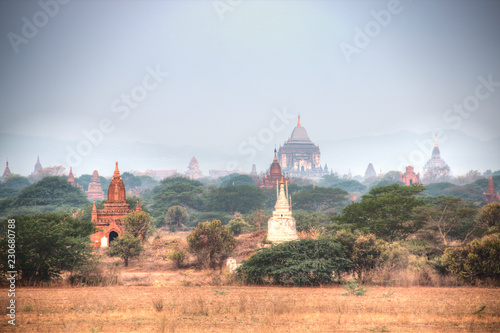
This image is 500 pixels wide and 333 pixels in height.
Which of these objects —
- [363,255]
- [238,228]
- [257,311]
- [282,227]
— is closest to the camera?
[257,311]

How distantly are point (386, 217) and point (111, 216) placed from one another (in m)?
18.9

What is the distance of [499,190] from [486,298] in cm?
10058

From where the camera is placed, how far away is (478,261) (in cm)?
1961

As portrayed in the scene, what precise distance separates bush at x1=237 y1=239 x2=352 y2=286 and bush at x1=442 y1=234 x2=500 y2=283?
4.12 metres

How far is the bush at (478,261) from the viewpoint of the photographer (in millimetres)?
19359

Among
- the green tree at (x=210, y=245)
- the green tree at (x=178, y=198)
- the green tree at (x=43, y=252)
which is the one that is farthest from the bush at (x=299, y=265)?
the green tree at (x=178, y=198)

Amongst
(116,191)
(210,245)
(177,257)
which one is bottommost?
(177,257)

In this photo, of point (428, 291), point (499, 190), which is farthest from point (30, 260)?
point (499, 190)

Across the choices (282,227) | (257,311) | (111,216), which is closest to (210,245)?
(282,227)

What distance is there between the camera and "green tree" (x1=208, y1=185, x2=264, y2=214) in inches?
2918

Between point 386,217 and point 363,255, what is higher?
point 386,217

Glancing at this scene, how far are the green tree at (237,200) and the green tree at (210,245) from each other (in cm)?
4485

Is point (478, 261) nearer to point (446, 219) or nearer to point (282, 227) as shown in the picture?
point (282, 227)

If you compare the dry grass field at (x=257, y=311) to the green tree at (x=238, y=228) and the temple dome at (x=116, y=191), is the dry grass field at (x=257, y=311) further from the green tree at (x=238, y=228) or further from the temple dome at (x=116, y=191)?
the green tree at (x=238, y=228)
